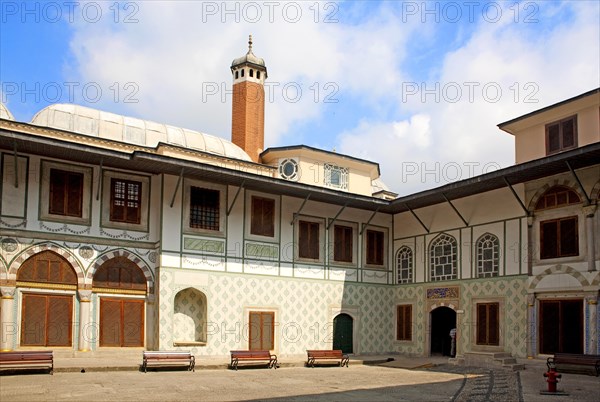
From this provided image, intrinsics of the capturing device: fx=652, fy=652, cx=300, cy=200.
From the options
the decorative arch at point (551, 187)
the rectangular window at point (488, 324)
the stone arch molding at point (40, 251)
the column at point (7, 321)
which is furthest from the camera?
the rectangular window at point (488, 324)

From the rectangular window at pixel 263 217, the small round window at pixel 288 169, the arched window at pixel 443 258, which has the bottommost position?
the arched window at pixel 443 258

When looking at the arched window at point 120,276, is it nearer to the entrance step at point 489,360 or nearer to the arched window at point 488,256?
the entrance step at point 489,360

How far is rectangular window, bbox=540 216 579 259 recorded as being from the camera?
17727 mm

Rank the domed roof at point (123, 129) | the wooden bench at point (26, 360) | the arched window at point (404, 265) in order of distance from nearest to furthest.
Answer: the wooden bench at point (26, 360) → the domed roof at point (123, 129) → the arched window at point (404, 265)

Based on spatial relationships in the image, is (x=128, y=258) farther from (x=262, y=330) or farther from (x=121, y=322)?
(x=262, y=330)

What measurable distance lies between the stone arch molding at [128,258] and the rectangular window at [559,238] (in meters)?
11.1

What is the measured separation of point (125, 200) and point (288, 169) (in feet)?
27.5

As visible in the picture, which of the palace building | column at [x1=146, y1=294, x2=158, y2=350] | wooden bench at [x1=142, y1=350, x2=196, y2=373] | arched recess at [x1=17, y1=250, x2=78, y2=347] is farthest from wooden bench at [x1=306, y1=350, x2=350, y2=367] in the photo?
arched recess at [x1=17, y1=250, x2=78, y2=347]

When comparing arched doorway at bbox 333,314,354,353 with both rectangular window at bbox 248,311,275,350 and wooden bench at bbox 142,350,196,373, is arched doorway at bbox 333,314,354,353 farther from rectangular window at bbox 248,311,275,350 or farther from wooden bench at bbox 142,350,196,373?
wooden bench at bbox 142,350,196,373

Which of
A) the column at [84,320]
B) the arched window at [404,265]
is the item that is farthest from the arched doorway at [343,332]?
the column at [84,320]

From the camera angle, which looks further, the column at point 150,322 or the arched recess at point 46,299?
the column at point 150,322

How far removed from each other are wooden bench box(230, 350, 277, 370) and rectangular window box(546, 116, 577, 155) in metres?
10.3

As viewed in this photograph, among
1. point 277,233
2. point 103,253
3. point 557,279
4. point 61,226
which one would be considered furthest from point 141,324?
point 557,279

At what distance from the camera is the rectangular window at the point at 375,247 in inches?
920
